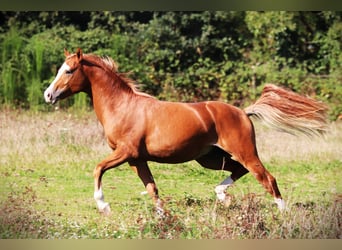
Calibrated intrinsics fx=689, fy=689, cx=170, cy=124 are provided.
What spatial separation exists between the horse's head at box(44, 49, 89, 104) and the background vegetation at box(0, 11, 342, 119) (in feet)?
16.1

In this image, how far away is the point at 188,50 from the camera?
12.8 metres

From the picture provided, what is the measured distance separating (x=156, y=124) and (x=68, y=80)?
911 mm

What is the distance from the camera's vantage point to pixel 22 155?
9.02 metres

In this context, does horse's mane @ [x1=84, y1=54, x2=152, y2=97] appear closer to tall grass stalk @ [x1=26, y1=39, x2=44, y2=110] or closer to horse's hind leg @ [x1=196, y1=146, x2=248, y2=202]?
horse's hind leg @ [x1=196, y1=146, x2=248, y2=202]

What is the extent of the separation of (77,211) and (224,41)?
267 inches

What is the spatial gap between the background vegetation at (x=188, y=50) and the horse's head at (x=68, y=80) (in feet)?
16.1

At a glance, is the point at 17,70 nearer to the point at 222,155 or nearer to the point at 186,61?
the point at 186,61

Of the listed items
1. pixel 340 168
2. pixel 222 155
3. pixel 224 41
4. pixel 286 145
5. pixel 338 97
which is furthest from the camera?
pixel 224 41

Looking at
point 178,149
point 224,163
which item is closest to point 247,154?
point 224,163

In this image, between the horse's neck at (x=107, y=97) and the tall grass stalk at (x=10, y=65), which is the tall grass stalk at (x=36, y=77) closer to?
the tall grass stalk at (x=10, y=65)

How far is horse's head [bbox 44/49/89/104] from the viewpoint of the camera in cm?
632

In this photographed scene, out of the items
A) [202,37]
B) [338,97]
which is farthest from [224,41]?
[338,97]

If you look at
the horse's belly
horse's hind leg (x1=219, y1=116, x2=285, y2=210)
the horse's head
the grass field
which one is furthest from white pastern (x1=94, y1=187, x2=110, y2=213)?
horse's hind leg (x1=219, y1=116, x2=285, y2=210)

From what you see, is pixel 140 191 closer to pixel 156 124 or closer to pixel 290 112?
pixel 156 124
